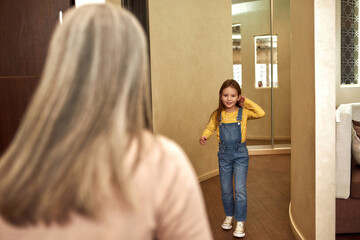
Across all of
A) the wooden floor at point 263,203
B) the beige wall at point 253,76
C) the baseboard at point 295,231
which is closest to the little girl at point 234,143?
the wooden floor at point 263,203

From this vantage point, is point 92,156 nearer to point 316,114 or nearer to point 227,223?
point 316,114

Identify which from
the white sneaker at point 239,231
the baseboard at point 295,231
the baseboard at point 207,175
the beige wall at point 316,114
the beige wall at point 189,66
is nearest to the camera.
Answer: the beige wall at point 316,114

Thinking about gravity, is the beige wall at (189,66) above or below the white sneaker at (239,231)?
above

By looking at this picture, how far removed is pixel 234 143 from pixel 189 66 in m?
1.87

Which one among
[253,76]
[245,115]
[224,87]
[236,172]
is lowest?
[236,172]

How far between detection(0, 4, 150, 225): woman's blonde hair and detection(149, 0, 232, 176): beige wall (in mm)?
3569

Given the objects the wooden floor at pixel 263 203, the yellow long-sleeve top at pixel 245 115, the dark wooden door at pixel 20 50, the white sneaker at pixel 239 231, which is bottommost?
the wooden floor at pixel 263 203

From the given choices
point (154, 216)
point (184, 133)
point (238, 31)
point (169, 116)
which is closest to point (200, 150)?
point (184, 133)

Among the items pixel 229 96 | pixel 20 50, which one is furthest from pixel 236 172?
pixel 20 50

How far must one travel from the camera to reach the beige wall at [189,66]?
4.38m

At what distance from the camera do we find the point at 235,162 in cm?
323

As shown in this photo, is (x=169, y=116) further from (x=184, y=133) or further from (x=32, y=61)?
(x=32, y=61)

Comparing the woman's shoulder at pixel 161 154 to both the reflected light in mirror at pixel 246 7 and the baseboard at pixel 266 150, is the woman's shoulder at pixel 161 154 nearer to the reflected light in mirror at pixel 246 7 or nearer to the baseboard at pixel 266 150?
the baseboard at pixel 266 150

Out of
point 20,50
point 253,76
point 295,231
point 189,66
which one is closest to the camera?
point 20,50
